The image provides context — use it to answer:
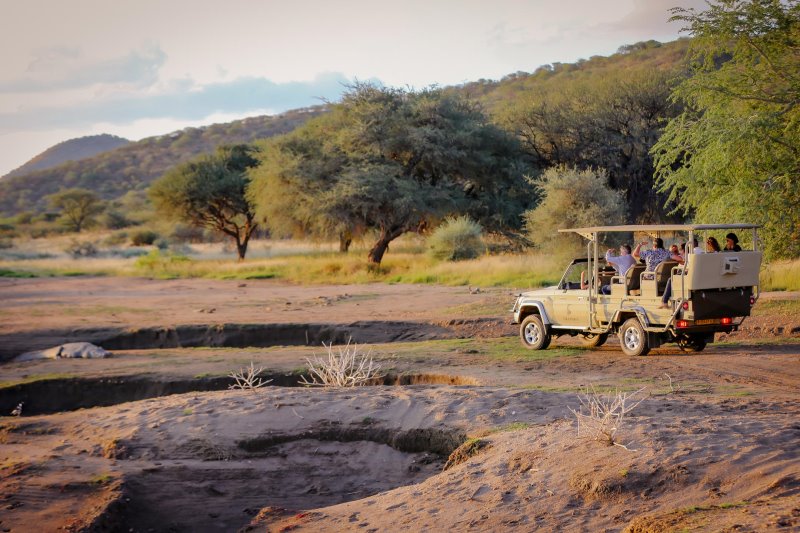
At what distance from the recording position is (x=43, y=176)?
4638 inches

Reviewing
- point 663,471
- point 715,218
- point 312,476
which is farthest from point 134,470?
point 715,218

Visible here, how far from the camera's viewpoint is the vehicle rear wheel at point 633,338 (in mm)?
14695

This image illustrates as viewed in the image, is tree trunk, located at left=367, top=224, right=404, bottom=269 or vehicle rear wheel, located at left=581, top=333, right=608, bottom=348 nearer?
vehicle rear wheel, located at left=581, top=333, right=608, bottom=348

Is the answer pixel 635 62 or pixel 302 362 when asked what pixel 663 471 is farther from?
pixel 635 62

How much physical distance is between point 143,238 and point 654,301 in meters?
56.7

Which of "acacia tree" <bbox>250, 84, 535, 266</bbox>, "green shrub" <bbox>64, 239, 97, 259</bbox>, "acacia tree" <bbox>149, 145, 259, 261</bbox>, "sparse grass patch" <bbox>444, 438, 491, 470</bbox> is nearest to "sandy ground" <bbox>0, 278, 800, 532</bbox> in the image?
"sparse grass patch" <bbox>444, 438, 491, 470</bbox>

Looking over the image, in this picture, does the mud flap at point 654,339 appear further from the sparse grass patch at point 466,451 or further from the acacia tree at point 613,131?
the acacia tree at point 613,131

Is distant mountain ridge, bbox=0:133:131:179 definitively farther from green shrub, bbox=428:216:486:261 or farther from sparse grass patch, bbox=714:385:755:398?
sparse grass patch, bbox=714:385:755:398

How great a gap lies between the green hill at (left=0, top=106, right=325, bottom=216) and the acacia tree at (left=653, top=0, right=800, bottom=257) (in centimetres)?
9517

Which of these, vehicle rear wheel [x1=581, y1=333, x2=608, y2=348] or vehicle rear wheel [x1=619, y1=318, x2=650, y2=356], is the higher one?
vehicle rear wheel [x1=619, y1=318, x2=650, y2=356]

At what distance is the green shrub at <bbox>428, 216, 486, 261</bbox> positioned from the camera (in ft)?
113

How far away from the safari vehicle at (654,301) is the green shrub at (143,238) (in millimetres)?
54123

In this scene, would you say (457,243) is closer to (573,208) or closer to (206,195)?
(573,208)

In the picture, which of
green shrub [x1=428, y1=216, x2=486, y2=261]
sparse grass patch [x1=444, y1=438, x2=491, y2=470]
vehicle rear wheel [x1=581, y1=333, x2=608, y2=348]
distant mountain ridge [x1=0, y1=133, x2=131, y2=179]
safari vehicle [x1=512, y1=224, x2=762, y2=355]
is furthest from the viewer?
distant mountain ridge [x1=0, y1=133, x2=131, y2=179]
